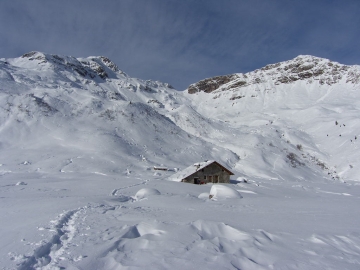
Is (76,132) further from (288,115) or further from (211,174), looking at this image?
(288,115)

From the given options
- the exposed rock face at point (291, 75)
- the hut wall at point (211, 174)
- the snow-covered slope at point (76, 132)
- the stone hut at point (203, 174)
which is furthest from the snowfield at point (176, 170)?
the stone hut at point (203, 174)

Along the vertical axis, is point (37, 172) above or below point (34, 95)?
below

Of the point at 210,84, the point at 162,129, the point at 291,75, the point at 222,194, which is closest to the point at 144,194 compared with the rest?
the point at 222,194

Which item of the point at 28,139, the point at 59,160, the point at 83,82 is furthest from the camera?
the point at 83,82

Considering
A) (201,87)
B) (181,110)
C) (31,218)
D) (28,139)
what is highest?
(201,87)

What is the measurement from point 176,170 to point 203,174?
6.25m

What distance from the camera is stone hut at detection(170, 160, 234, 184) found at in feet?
106

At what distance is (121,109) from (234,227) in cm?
5244

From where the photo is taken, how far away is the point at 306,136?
62750 millimetres

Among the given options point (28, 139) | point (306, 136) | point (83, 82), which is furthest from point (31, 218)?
point (83, 82)

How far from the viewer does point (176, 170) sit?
1526 inches

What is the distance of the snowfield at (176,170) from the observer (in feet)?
24.5

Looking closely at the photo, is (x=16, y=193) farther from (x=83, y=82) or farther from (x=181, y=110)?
(x=83, y=82)

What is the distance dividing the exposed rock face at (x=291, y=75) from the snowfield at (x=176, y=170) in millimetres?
936
